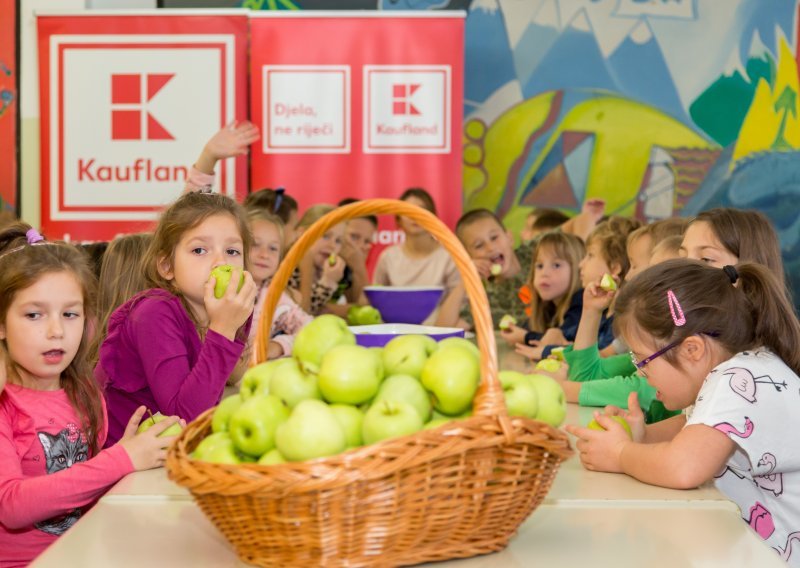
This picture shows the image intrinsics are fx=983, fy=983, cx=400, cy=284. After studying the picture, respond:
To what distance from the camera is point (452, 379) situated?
1.10 m

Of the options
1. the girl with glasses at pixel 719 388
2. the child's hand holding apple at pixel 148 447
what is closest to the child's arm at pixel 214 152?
the child's hand holding apple at pixel 148 447

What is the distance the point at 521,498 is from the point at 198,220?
1.24 meters

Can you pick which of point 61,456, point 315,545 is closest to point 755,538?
point 315,545

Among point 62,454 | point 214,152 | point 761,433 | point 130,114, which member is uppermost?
point 130,114

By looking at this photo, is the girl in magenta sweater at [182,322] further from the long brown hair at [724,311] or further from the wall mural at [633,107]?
the wall mural at [633,107]

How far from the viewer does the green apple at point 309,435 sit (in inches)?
40.0

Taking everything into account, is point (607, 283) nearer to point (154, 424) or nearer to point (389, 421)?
point (154, 424)

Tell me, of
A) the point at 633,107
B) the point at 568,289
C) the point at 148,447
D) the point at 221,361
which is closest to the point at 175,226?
the point at 221,361

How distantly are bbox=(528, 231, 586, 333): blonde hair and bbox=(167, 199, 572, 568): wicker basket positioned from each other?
2.35 meters

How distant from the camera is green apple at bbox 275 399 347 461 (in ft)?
3.34

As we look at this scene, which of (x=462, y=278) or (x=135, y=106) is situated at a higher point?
(x=135, y=106)

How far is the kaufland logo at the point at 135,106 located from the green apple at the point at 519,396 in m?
4.35

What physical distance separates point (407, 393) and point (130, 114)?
4.51m

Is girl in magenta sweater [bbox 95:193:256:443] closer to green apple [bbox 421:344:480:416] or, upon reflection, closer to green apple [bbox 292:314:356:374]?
green apple [bbox 292:314:356:374]
